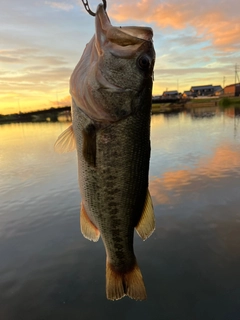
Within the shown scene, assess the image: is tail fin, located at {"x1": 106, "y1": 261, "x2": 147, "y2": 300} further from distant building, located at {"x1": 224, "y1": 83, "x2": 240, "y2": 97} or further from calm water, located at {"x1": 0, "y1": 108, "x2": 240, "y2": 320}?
distant building, located at {"x1": 224, "y1": 83, "x2": 240, "y2": 97}

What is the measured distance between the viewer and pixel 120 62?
241 centimetres

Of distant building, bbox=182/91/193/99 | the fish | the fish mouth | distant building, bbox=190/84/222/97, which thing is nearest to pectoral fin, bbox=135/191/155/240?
the fish

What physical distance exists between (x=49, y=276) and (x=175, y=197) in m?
5.38

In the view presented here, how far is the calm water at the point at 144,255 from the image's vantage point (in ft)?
17.6

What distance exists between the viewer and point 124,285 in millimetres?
2955

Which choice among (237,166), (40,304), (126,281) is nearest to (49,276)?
(40,304)

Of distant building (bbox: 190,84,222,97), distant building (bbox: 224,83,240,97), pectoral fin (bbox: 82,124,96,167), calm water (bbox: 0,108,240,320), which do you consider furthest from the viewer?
distant building (bbox: 190,84,222,97)

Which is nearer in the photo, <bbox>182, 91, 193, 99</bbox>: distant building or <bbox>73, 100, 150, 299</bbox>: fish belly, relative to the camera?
<bbox>73, 100, 150, 299</bbox>: fish belly

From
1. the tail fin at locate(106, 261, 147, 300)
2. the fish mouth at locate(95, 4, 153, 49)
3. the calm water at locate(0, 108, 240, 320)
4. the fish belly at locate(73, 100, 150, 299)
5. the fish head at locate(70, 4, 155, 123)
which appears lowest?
the calm water at locate(0, 108, 240, 320)

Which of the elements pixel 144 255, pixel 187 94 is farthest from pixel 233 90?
pixel 144 255

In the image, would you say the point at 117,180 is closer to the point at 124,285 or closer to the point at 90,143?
the point at 90,143

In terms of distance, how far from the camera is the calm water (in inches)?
211

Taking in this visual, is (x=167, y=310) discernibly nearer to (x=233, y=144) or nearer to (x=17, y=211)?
(x=17, y=211)

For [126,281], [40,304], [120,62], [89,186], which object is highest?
[120,62]
